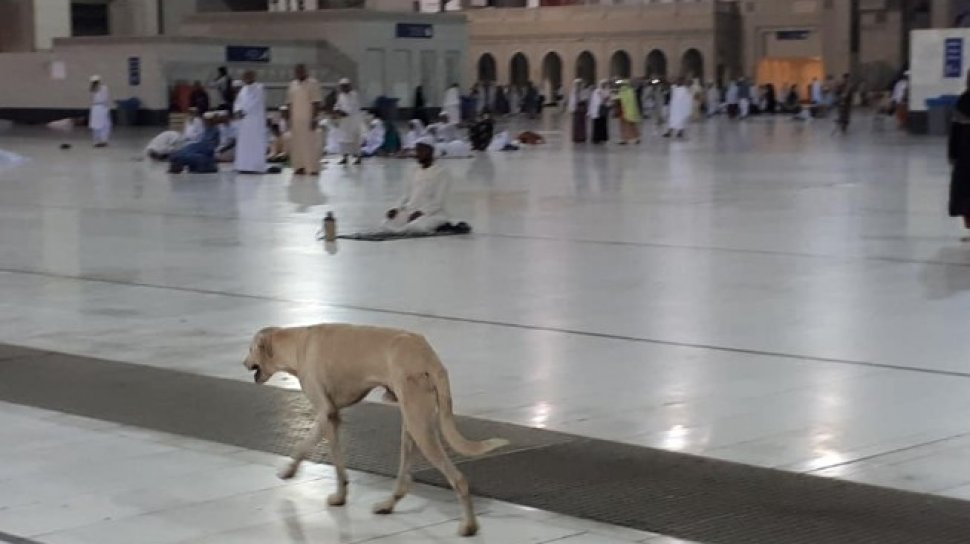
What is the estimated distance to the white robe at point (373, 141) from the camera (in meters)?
29.8

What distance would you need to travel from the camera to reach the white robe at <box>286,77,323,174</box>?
2414 cm

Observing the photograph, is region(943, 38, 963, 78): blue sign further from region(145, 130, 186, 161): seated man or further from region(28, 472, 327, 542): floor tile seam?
region(28, 472, 327, 542): floor tile seam

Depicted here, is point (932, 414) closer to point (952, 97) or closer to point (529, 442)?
point (529, 442)

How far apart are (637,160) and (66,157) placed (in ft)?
35.3

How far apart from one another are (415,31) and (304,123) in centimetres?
2505

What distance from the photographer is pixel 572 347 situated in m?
9.18

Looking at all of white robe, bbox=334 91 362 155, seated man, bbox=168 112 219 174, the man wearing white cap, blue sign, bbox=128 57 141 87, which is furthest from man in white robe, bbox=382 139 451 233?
blue sign, bbox=128 57 141 87

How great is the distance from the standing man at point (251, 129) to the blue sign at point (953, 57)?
58.1ft

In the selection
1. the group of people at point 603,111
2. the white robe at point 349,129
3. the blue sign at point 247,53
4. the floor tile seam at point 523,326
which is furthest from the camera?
the blue sign at point 247,53

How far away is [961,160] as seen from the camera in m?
14.5

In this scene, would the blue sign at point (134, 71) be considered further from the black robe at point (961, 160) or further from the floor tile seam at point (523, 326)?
the black robe at point (961, 160)

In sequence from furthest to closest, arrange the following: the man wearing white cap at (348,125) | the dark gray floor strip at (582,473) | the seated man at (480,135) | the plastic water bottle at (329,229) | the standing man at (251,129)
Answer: the seated man at (480,135)
the man wearing white cap at (348,125)
the standing man at (251,129)
the plastic water bottle at (329,229)
the dark gray floor strip at (582,473)

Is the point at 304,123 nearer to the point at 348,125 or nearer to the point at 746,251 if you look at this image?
the point at 348,125

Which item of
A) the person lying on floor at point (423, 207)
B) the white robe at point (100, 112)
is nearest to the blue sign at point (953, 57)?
the white robe at point (100, 112)
